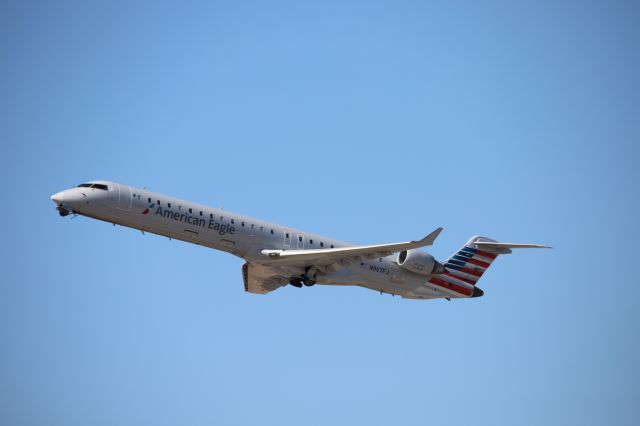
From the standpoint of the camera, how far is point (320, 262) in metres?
35.1

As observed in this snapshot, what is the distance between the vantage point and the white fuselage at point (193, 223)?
32594 mm

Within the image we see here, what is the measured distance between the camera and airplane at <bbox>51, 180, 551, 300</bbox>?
3275 centimetres

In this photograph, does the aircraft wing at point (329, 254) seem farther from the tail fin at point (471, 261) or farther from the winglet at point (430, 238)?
the tail fin at point (471, 261)

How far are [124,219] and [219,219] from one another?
10.8 feet

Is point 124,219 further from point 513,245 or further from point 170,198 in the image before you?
point 513,245

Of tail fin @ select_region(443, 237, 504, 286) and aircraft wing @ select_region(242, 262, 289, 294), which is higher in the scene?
tail fin @ select_region(443, 237, 504, 286)

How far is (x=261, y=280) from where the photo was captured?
124 ft

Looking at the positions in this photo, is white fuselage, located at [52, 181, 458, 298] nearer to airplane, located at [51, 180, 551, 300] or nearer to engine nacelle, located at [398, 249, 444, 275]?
airplane, located at [51, 180, 551, 300]

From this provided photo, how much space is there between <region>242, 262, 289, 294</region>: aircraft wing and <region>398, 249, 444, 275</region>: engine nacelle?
14.9ft

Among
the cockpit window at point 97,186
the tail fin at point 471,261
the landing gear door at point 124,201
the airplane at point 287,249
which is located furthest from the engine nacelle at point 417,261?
the cockpit window at point 97,186

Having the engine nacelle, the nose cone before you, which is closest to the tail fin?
the engine nacelle

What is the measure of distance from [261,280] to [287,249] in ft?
11.4

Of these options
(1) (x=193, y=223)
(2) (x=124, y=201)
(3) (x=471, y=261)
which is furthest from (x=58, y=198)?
(3) (x=471, y=261)

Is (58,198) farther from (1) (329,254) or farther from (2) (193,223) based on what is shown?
(1) (329,254)
